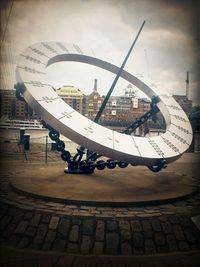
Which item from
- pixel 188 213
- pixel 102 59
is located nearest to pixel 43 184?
pixel 188 213

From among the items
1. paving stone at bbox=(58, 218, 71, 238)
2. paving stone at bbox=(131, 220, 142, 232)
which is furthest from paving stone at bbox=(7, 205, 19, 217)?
paving stone at bbox=(131, 220, 142, 232)

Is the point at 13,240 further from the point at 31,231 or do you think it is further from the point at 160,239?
the point at 160,239

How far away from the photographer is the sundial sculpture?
397 cm

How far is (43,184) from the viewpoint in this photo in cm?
437

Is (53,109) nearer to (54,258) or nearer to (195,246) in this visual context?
(54,258)

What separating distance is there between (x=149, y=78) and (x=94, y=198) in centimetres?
432

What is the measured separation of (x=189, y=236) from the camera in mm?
3301

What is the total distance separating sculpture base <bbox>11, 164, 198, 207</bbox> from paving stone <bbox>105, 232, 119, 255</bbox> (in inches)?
19.8

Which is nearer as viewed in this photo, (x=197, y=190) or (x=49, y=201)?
(x=49, y=201)

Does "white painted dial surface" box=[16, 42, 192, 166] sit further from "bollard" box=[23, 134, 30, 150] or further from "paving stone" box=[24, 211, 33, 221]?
"bollard" box=[23, 134, 30, 150]

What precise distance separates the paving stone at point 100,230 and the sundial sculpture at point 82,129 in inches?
40.3

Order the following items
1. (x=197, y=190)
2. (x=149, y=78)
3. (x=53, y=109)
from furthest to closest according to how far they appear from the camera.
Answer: (x=149, y=78)
(x=197, y=190)
(x=53, y=109)

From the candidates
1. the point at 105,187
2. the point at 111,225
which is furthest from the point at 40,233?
the point at 105,187

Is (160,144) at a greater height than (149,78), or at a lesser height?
lesser
